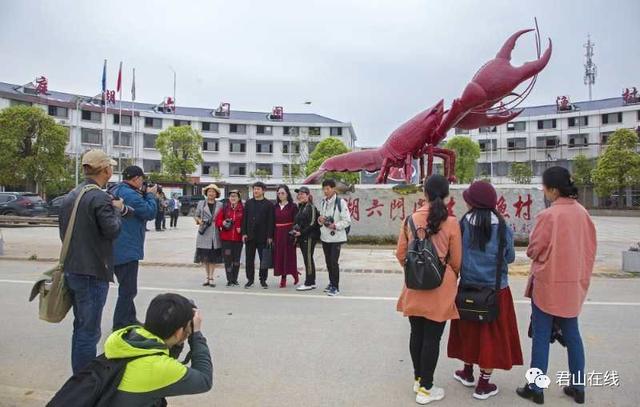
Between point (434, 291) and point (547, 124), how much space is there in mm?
53244

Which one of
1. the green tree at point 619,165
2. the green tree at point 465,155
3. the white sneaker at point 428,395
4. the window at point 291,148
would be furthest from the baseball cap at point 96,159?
the window at point 291,148

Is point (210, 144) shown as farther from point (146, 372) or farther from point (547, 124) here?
point (146, 372)

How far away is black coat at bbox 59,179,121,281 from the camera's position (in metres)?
3.12

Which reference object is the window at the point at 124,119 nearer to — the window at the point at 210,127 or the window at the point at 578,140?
the window at the point at 210,127

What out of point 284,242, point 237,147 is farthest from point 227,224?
point 237,147

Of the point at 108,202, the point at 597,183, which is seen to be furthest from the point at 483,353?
the point at 597,183

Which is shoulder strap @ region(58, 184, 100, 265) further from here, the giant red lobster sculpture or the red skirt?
the giant red lobster sculpture

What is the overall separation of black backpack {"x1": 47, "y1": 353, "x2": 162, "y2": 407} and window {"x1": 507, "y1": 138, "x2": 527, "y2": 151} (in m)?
54.1

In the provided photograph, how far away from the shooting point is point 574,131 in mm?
48156

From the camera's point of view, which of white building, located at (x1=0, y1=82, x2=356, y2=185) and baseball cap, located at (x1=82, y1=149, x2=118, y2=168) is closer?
baseball cap, located at (x1=82, y1=149, x2=118, y2=168)

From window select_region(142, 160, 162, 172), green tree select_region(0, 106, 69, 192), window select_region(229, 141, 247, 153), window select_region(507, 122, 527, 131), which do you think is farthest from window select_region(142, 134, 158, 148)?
window select_region(507, 122, 527, 131)

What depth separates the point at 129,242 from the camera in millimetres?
4293

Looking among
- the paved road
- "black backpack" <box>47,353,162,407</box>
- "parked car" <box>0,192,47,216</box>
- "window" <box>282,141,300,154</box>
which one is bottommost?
the paved road

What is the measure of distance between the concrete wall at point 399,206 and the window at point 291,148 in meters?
36.9
